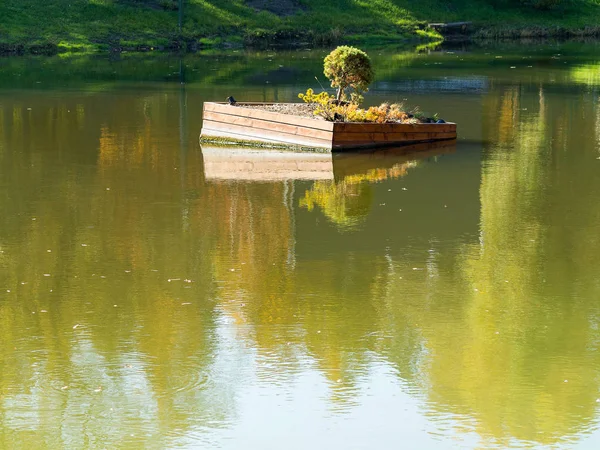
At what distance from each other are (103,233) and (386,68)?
1097 inches

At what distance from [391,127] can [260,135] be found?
Answer: 2.69 m

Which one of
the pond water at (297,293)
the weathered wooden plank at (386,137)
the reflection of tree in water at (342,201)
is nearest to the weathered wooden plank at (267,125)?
the weathered wooden plank at (386,137)

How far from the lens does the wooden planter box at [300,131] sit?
2245cm

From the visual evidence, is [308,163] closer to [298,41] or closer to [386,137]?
[386,137]

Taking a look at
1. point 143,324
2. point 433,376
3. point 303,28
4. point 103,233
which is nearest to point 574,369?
point 433,376

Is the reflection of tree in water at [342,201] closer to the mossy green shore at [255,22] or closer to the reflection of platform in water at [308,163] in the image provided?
the reflection of platform in water at [308,163]

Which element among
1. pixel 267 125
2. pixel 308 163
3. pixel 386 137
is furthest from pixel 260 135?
pixel 386 137

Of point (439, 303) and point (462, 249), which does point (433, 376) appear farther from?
point (462, 249)

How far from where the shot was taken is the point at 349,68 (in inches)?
911

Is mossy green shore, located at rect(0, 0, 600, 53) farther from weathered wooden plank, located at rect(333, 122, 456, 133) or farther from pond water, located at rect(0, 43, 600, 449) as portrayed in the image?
weathered wooden plank, located at rect(333, 122, 456, 133)

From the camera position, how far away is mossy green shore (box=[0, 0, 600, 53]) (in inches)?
2057

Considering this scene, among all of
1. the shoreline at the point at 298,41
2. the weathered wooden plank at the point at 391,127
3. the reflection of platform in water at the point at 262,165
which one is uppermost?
the shoreline at the point at 298,41

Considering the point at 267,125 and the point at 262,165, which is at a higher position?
the point at 267,125

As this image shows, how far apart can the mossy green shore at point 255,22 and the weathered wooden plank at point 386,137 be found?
98.8 feet
